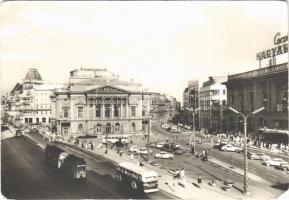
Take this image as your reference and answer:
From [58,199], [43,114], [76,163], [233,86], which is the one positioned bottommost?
[58,199]

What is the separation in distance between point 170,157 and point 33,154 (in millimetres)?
8583

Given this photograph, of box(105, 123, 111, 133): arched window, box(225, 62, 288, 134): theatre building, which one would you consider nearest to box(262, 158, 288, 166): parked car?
box(225, 62, 288, 134): theatre building

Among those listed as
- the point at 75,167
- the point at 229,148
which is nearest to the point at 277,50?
the point at 229,148

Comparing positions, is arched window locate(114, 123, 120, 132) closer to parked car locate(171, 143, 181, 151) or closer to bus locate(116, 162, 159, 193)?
parked car locate(171, 143, 181, 151)

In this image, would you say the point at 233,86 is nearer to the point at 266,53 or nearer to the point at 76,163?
the point at 266,53

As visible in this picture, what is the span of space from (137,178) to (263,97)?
16.1m

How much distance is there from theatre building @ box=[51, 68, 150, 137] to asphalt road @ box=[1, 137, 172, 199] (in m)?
3.46

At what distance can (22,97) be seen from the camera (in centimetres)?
2488

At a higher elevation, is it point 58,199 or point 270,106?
point 270,106

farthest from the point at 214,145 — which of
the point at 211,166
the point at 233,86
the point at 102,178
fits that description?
the point at 102,178

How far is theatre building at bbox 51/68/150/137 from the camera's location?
2647cm

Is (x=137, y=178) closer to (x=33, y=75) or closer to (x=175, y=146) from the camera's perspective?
(x=175, y=146)

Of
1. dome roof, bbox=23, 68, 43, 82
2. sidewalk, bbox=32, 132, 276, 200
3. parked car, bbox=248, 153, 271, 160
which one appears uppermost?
dome roof, bbox=23, 68, 43, 82

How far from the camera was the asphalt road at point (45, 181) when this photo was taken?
19.2 metres
